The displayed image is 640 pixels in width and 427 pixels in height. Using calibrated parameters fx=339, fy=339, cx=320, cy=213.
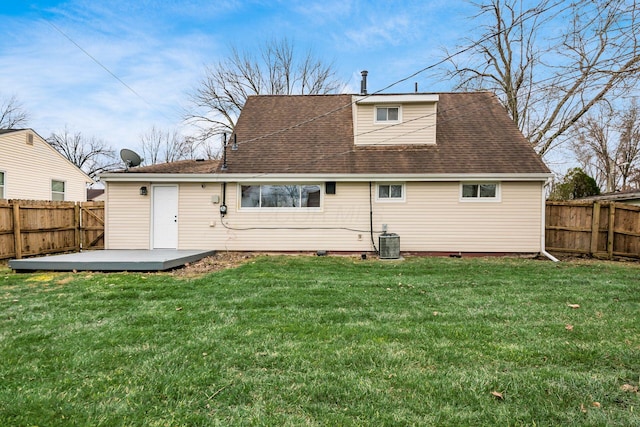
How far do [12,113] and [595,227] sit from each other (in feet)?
143

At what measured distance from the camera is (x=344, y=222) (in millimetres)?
10375

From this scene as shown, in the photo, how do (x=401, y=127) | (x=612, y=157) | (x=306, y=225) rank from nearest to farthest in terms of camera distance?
(x=306, y=225), (x=401, y=127), (x=612, y=157)

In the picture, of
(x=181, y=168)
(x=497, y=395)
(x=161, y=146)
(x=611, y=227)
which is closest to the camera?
(x=497, y=395)

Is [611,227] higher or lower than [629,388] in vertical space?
higher

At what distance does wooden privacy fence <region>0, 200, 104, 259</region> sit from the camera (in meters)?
9.29

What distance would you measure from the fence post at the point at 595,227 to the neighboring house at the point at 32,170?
74.7 feet

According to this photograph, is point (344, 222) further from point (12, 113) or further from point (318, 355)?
point (12, 113)

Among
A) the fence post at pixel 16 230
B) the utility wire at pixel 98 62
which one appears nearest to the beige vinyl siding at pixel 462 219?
the utility wire at pixel 98 62

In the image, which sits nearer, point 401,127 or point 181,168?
point 181,168

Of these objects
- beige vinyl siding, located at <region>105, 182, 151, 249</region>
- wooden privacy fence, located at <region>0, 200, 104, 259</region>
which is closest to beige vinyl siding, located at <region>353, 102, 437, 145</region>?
beige vinyl siding, located at <region>105, 182, 151, 249</region>

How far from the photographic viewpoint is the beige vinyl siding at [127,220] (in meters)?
10.4

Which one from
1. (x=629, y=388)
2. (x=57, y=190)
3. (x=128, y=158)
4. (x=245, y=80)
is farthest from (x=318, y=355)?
(x=245, y=80)

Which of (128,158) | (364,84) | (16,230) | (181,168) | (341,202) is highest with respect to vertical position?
(364,84)

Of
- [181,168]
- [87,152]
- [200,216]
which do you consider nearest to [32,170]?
[181,168]
